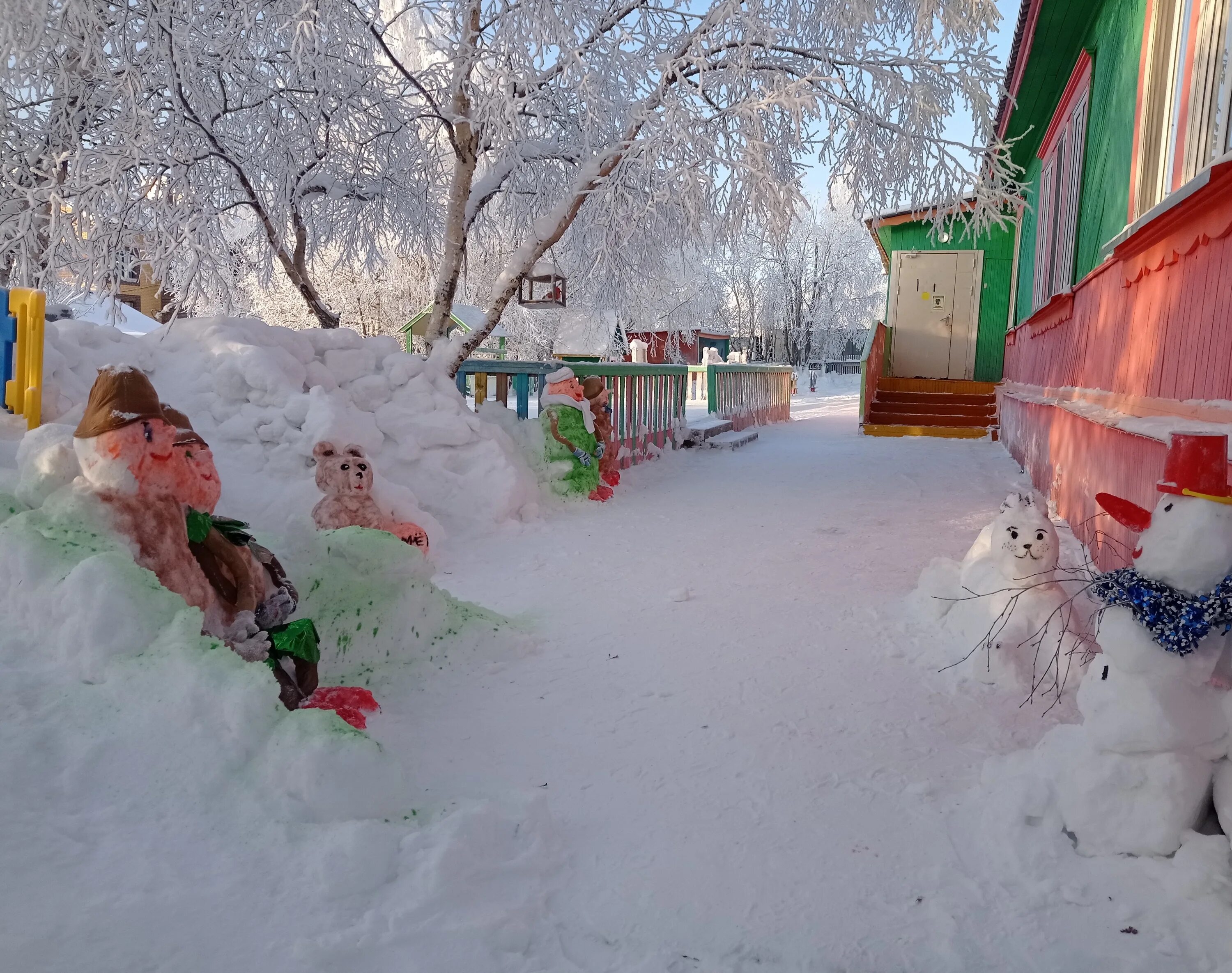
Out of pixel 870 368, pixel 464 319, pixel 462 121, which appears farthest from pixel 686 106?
pixel 464 319

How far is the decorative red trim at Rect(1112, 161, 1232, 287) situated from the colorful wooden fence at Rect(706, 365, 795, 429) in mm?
8124

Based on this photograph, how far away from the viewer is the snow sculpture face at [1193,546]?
5.92 ft

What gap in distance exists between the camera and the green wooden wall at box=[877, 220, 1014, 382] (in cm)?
1359

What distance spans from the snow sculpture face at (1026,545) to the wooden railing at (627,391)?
13.9 ft

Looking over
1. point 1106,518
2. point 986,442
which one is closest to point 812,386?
point 986,442

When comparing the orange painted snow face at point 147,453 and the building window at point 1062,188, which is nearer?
the orange painted snow face at point 147,453

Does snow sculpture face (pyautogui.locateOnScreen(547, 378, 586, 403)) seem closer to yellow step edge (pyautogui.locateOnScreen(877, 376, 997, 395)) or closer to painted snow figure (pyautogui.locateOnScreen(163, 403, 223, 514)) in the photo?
painted snow figure (pyautogui.locateOnScreen(163, 403, 223, 514))

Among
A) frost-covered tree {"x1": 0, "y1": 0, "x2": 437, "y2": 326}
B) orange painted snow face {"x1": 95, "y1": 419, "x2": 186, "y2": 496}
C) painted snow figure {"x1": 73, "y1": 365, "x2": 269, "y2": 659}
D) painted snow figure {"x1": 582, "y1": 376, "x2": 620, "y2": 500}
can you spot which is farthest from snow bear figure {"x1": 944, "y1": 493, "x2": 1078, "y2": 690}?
frost-covered tree {"x1": 0, "y1": 0, "x2": 437, "y2": 326}

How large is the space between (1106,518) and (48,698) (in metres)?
4.62

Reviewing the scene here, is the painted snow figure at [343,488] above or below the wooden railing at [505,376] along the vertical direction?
below

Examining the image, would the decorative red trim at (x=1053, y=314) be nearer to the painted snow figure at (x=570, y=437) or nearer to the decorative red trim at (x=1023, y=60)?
the decorative red trim at (x=1023, y=60)

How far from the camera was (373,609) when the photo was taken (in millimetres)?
3195

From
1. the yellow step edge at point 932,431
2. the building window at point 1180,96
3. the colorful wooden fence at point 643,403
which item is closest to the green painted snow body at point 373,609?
the building window at point 1180,96

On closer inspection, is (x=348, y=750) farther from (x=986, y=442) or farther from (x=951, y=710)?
(x=986, y=442)
